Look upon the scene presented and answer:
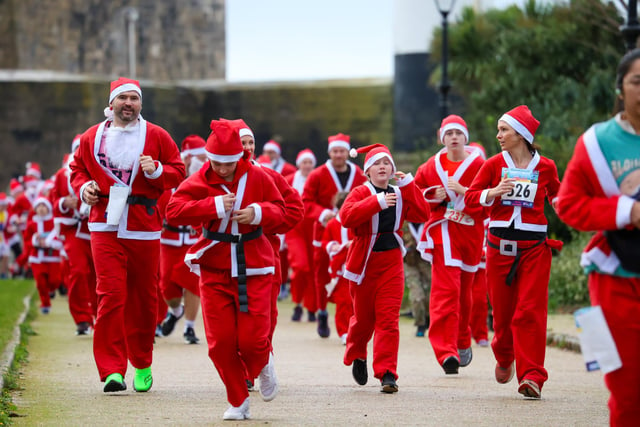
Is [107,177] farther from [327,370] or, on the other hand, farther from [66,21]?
[66,21]

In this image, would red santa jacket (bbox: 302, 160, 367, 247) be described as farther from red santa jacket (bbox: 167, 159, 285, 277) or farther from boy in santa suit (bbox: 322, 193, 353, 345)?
red santa jacket (bbox: 167, 159, 285, 277)

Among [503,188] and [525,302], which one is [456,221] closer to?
[503,188]

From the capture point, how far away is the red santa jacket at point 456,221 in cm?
1128

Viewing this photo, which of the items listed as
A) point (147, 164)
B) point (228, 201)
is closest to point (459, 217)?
point (147, 164)

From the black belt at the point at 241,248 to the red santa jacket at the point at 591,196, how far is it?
101 inches

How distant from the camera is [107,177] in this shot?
32.4 feet

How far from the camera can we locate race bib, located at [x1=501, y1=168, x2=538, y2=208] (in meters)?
9.65

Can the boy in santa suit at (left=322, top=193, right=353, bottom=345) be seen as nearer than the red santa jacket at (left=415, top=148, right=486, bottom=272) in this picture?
No

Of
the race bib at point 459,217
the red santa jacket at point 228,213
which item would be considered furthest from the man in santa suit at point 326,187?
the red santa jacket at point 228,213

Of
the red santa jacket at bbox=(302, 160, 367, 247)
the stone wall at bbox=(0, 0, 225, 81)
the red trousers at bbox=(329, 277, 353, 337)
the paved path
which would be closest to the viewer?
the paved path

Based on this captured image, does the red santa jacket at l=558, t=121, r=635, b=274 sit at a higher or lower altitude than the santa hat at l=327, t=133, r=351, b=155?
higher

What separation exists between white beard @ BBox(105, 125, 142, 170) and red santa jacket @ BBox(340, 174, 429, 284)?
1665 mm

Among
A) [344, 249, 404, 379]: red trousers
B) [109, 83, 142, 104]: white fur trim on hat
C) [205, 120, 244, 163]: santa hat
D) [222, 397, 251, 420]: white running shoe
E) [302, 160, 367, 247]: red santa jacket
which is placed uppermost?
[109, 83, 142, 104]: white fur trim on hat

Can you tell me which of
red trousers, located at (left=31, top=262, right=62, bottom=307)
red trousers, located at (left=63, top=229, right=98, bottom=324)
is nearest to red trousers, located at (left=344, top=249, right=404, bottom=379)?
red trousers, located at (left=63, top=229, right=98, bottom=324)
